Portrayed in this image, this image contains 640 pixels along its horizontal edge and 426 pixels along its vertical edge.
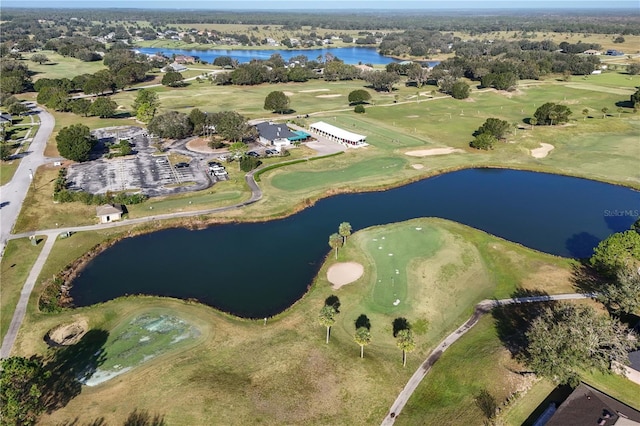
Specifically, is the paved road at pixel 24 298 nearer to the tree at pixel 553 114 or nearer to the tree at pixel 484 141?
the tree at pixel 484 141

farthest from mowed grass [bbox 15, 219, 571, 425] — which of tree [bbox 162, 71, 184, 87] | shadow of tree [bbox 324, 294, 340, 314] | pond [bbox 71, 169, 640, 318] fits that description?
tree [bbox 162, 71, 184, 87]

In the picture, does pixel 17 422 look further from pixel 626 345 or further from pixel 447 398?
pixel 626 345

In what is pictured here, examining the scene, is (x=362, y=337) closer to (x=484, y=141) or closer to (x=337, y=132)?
(x=484, y=141)

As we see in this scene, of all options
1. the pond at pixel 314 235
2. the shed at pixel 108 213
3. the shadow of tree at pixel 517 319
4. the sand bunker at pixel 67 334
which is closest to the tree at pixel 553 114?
the pond at pixel 314 235

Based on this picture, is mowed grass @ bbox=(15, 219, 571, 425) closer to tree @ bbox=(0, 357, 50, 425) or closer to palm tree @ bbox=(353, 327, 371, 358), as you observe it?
palm tree @ bbox=(353, 327, 371, 358)

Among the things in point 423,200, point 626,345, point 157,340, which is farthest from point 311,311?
point 423,200

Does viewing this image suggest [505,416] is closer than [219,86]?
Yes
